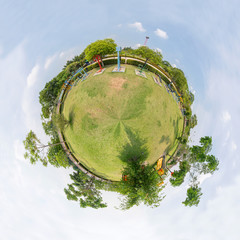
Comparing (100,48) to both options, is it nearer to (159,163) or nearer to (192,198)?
(159,163)

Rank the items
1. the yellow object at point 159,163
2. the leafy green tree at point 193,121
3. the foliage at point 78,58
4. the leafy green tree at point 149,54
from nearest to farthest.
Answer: the yellow object at point 159,163, the leafy green tree at point 149,54, the leafy green tree at point 193,121, the foliage at point 78,58

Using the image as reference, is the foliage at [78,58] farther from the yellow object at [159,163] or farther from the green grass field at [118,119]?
the yellow object at [159,163]

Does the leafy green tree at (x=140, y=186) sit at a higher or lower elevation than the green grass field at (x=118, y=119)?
lower

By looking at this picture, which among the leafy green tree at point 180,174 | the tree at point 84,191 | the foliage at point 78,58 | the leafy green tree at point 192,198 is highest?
the foliage at point 78,58

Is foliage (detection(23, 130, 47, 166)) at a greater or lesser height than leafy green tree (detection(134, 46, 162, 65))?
lesser

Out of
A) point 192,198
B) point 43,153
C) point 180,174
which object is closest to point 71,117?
point 43,153

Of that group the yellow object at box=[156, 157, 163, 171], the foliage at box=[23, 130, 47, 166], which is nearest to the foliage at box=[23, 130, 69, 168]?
the foliage at box=[23, 130, 47, 166]

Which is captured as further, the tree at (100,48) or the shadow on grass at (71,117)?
the shadow on grass at (71,117)

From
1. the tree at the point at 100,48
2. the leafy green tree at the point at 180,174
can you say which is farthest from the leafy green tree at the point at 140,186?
the tree at the point at 100,48

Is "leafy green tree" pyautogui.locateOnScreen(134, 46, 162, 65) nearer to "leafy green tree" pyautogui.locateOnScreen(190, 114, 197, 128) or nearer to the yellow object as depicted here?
"leafy green tree" pyautogui.locateOnScreen(190, 114, 197, 128)
